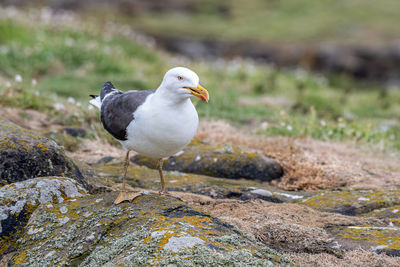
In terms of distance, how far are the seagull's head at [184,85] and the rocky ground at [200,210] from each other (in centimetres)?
96

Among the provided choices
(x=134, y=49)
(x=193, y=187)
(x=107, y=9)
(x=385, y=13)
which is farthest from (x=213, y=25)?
(x=193, y=187)

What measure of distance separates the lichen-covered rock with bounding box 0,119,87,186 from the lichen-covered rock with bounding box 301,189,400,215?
2.59m

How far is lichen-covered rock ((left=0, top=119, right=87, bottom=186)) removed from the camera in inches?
175

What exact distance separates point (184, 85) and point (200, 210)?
1.11 meters

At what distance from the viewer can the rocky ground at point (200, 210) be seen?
3.46 metres

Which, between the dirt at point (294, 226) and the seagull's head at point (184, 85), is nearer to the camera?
the dirt at point (294, 226)

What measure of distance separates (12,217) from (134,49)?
43.7 feet

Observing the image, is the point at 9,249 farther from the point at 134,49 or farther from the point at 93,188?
the point at 134,49

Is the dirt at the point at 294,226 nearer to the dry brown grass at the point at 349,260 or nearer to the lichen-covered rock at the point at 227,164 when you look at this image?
the dry brown grass at the point at 349,260

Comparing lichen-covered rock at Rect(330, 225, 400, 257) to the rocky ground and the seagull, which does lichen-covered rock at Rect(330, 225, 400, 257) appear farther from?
the seagull

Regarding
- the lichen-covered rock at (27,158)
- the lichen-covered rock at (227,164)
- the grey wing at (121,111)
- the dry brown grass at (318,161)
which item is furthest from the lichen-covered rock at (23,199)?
the dry brown grass at (318,161)

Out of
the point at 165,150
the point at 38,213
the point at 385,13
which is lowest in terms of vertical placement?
the point at 38,213

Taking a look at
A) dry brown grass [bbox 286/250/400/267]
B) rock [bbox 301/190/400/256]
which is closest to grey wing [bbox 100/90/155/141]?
dry brown grass [bbox 286/250/400/267]

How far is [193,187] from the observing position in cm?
544
